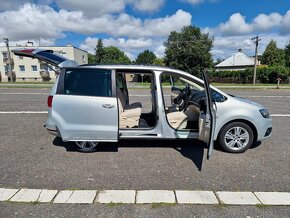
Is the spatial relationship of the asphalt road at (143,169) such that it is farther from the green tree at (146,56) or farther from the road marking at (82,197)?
the green tree at (146,56)

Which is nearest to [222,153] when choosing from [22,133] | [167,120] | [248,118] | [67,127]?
[248,118]

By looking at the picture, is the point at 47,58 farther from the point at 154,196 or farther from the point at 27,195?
the point at 154,196

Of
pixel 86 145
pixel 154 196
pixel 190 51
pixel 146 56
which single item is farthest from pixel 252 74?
pixel 146 56

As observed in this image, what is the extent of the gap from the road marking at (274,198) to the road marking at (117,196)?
1.75 m

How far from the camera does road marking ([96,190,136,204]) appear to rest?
2883mm

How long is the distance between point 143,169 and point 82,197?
1185 mm

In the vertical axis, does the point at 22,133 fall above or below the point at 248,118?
below

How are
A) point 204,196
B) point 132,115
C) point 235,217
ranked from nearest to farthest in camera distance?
point 235,217 → point 204,196 → point 132,115

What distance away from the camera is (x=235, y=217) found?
8.54ft

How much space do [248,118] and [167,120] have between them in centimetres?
160

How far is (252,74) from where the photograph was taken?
34281 mm

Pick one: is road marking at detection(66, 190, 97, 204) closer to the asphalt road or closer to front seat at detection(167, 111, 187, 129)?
the asphalt road

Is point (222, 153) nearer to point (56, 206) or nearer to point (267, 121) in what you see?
point (267, 121)

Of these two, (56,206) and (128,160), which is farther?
(128,160)
